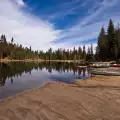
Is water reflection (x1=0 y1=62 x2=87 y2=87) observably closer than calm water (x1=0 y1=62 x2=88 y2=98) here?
No

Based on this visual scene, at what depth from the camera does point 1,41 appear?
15338 cm

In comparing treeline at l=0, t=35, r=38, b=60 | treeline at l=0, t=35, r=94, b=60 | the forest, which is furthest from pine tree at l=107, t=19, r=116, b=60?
treeline at l=0, t=35, r=38, b=60

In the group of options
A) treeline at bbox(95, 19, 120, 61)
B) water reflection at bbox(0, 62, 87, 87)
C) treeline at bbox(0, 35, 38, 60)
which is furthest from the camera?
treeline at bbox(0, 35, 38, 60)

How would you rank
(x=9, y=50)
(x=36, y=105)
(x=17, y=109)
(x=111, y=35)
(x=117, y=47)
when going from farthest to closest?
(x=9, y=50) → (x=111, y=35) → (x=117, y=47) → (x=36, y=105) → (x=17, y=109)

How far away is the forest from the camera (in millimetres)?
70631

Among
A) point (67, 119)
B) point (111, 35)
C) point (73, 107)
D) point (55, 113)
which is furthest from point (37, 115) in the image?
point (111, 35)

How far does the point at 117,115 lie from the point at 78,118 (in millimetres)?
2281

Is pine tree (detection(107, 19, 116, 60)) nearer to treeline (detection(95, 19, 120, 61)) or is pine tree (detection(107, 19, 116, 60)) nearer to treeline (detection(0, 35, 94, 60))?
treeline (detection(95, 19, 120, 61))

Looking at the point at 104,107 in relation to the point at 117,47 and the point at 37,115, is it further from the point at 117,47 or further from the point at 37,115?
the point at 117,47

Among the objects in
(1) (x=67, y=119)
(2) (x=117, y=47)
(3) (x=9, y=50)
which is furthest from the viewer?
(3) (x=9, y=50)

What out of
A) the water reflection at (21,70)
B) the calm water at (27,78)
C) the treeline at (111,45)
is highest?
the treeline at (111,45)

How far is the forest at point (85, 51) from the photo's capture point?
232 ft

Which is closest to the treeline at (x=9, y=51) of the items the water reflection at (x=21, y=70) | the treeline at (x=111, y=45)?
the water reflection at (x=21, y=70)

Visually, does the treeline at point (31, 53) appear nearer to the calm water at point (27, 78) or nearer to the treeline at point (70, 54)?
the treeline at point (70, 54)
